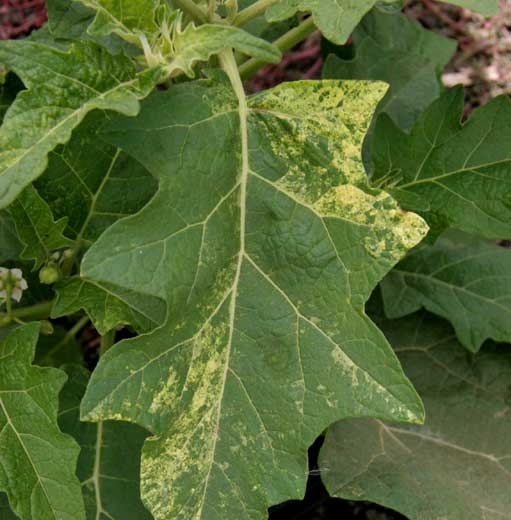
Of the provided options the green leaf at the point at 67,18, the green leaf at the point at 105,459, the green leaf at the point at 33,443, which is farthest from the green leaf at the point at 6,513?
the green leaf at the point at 67,18

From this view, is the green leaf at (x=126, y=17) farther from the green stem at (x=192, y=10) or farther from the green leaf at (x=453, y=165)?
the green leaf at (x=453, y=165)

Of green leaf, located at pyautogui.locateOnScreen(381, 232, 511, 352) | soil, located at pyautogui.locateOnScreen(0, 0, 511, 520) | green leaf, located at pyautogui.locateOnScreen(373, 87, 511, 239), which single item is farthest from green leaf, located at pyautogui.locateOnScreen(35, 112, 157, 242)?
soil, located at pyautogui.locateOnScreen(0, 0, 511, 520)

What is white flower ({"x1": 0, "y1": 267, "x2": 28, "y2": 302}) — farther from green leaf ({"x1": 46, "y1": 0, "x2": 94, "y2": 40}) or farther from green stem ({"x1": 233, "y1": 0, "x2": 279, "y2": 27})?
green stem ({"x1": 233, "y1": 0, "x2": 279, "y2": 27})

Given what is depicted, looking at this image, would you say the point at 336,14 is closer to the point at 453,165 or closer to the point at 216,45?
the point at 216,45

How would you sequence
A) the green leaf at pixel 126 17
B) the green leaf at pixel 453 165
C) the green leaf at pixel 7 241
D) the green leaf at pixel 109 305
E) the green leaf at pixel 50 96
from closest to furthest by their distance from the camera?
1. the green leaf at pixel 50 96
2. the green leaf at pixel 126 17
3. the green leaf at pixel 109 305
4. the green leaf at pixel 453 165
5. the green leaf at pixel 7 241

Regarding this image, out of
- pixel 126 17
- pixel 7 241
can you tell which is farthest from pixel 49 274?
pixel 126 17

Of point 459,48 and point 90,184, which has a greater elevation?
point 90,184
